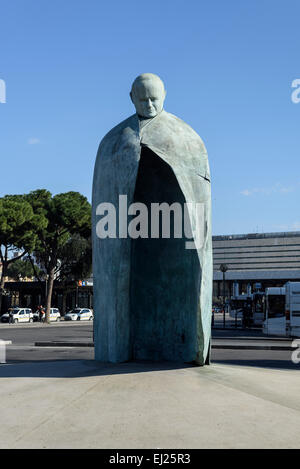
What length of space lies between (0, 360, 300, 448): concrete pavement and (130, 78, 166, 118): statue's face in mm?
4349

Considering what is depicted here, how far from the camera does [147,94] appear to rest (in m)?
9.23

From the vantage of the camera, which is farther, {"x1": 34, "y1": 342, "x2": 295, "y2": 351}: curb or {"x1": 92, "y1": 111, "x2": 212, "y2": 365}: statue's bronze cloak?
{"x1": 34, "y1": 342, "x2": 295, "y2": 351}: curb

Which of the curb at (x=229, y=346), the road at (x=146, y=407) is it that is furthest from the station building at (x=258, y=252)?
the road at (x=146, y=407)

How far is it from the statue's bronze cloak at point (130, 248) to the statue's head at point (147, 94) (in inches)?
5.7

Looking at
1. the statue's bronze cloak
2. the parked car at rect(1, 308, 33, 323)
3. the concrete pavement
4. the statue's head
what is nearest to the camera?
the concrete pavement

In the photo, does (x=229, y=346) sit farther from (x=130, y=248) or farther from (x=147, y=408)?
(x=147, y=408)

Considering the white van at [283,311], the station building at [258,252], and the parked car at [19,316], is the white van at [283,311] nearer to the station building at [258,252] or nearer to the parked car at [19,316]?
the parked car at [19,316]

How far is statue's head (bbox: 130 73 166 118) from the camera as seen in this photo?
9.24m

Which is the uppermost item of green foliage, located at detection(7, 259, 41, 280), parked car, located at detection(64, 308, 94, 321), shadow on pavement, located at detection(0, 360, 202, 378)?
green foliage, located at detection(7, 259, 41, 280)

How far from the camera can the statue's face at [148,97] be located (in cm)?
924

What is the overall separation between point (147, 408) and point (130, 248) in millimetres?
3377

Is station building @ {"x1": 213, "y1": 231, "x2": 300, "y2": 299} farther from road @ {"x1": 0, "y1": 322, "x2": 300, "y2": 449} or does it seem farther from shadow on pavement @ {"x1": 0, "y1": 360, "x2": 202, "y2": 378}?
road @ {"x1": 0, "y1": 322, "x2": 300, "y2": 449}

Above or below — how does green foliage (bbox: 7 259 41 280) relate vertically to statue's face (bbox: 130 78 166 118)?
below

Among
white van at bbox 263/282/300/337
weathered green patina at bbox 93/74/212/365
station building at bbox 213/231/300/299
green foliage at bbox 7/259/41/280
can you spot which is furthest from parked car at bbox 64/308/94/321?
station building at bbox 213/231/300/299
